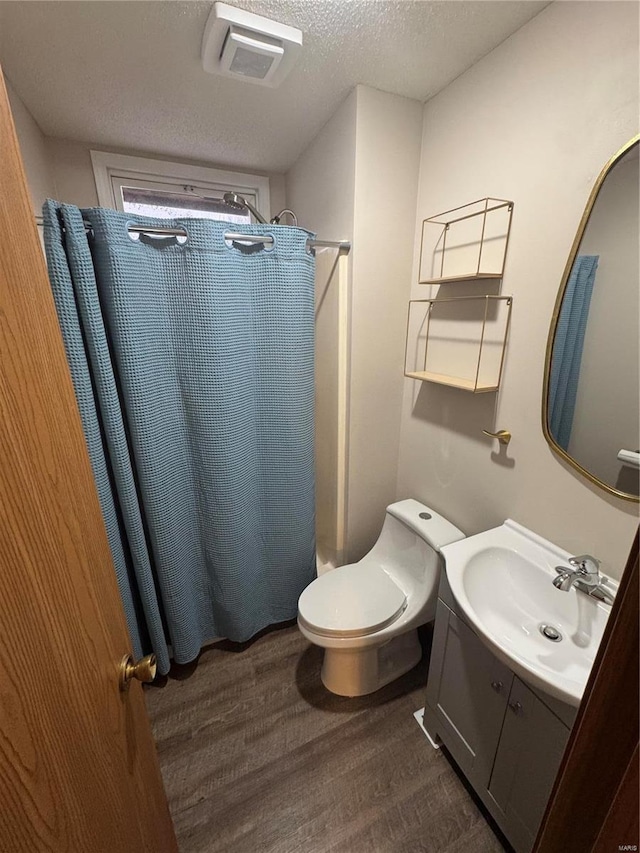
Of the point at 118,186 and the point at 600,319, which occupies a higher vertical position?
the point at 118,186

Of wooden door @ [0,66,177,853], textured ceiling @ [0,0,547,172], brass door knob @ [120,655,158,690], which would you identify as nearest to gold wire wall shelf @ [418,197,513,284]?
textured ceiling @ [0,0,547,172]

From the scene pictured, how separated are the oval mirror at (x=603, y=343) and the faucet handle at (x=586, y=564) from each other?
201 millimetres

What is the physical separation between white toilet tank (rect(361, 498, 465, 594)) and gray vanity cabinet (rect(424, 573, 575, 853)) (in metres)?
0.24

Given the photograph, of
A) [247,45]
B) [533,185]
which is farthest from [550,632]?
[247,45]

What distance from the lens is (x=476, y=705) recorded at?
113 cm

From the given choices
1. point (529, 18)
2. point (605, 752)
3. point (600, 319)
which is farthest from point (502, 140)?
point (605, 752)

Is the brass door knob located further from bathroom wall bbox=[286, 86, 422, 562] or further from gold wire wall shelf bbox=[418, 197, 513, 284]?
gold wire wall shelf bbox=[418, 197, 513, 284]

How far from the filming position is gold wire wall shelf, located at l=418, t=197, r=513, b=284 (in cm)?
122

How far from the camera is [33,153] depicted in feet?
4.82

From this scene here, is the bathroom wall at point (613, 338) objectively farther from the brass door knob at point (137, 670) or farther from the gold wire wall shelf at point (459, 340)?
the brass door knob at point (137, 670)

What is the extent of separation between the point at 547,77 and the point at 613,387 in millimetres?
913

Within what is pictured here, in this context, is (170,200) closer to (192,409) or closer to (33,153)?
(33,153)

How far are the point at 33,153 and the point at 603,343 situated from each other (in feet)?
7.24

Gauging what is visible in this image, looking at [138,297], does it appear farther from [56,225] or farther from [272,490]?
[272,490]
